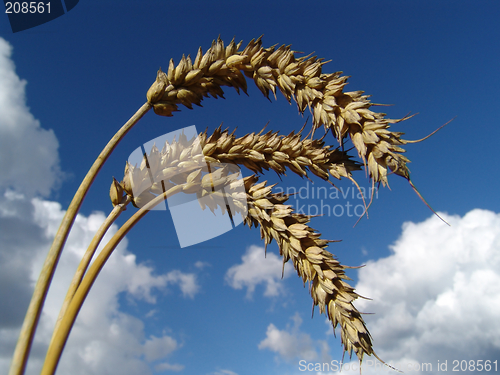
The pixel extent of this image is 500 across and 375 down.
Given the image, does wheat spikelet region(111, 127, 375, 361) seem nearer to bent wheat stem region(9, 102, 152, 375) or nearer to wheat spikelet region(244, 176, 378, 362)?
wheat spikelet region(244, 176, 378, 362)

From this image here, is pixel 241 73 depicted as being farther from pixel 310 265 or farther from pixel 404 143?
pixel 310 265

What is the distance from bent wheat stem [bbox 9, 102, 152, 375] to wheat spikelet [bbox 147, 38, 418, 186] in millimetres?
347

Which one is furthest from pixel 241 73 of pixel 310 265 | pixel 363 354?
pixel 363 354

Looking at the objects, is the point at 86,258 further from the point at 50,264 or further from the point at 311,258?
the point at 311,258

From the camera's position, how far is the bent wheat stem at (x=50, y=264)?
4.84 ft

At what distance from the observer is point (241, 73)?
7.02 feet

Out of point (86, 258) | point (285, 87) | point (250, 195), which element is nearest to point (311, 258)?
point (250, 195)

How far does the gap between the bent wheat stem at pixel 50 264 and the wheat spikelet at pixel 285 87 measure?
35 cm

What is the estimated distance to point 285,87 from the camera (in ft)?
6.95

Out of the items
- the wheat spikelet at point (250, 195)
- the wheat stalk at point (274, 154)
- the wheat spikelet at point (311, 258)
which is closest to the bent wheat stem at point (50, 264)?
the wheat stalk at point (274, 154)

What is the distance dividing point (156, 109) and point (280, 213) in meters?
1.00

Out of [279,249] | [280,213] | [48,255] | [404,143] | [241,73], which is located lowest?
[48,255]

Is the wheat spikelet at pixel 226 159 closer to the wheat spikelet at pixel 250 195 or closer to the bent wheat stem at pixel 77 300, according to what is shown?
the wheat spikelet at pixel 250 195

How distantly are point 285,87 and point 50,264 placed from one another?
167 centimetres
